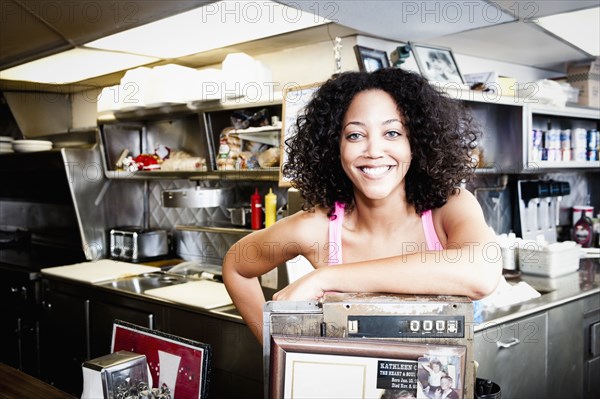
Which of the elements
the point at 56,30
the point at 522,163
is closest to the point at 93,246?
the point at 56,30

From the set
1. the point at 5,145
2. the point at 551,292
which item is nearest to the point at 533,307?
the point at 551,292

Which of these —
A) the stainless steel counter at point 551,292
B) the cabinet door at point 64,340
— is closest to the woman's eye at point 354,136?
the stainless steel counter at point 551,292

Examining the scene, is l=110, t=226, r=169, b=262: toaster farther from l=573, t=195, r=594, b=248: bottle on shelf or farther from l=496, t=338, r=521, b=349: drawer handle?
l=573, t=195, r=594, b=248: bottle on shelf

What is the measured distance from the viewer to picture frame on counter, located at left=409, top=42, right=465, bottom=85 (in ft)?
11.4

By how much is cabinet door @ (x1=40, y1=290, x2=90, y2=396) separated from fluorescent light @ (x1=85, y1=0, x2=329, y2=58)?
1.72m

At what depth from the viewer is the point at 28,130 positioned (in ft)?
18.3

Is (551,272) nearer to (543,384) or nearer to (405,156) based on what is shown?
(543,384)

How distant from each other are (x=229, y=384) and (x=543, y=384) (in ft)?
5.13

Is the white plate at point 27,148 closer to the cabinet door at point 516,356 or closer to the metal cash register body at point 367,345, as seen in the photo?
the cabinet door at point 516,356

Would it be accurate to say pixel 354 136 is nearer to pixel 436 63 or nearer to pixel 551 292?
pixel 551 292

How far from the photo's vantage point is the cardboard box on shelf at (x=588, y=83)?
451 centimetres

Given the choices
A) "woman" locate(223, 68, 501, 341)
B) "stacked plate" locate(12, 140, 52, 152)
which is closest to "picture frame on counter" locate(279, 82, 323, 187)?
"woman" locate(223, 68, 501, 341)

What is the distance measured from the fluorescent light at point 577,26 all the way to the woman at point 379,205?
1.70m

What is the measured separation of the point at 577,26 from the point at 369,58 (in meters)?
1.28
